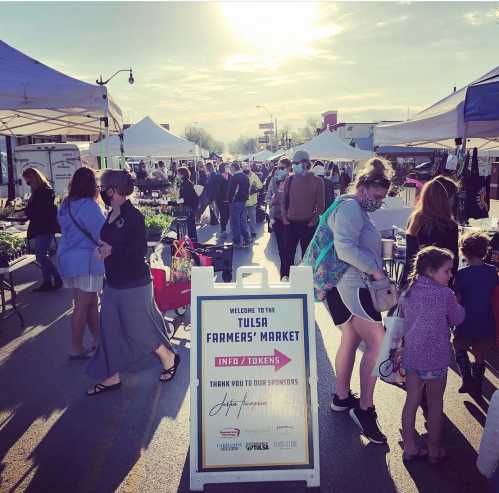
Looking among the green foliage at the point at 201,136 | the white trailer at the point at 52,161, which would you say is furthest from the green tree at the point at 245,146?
the white trailer at the point at 52,161

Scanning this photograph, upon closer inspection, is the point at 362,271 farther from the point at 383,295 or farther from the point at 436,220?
the point at 436,220

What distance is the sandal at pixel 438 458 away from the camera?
12.0 feet

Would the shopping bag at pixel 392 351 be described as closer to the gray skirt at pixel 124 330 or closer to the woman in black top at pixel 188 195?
the gray skirt at pixel 124 330

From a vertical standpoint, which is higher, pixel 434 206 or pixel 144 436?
pixel 434 206

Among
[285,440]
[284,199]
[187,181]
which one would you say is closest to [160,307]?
[284,199]

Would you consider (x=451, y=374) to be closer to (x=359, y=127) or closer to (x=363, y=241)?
(x=363, y=241)

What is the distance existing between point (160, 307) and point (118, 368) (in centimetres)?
150

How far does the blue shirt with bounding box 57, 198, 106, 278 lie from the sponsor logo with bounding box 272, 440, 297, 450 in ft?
9.30

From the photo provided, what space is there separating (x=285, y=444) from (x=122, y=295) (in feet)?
6.62

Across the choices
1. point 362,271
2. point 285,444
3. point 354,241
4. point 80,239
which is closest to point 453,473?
point 285,444

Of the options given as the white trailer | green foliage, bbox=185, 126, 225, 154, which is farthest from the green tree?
the white trailer

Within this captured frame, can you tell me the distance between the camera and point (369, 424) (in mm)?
3961

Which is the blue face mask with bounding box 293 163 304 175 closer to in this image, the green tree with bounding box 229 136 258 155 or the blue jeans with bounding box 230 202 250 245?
the blue jeans with bounding box 230 202 250 245
